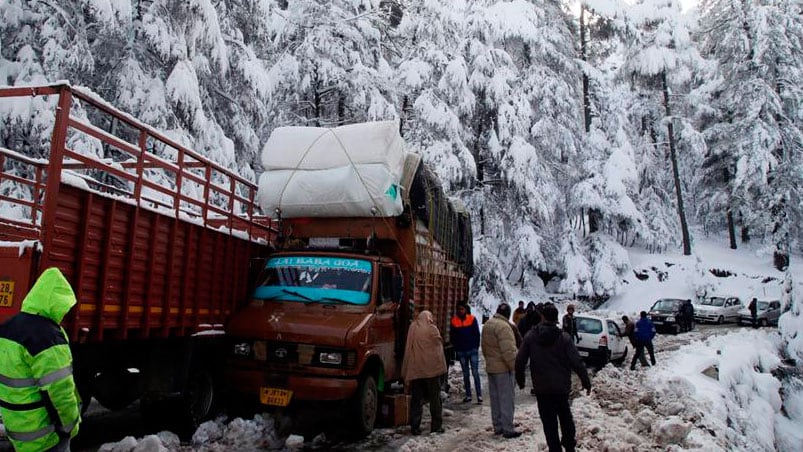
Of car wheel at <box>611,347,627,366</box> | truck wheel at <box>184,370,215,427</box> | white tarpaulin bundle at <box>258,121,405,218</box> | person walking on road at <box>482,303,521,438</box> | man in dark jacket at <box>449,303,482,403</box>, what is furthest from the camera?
car wheel at <box>611,347,627,366</box>

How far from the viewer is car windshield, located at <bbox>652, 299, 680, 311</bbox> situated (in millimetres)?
27406

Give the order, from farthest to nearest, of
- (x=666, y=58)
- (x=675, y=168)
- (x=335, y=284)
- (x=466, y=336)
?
1. (x=675, y=168)
2. (x=666, y=58)
3. (x=466, y=336)
4. (x=335, y=284)

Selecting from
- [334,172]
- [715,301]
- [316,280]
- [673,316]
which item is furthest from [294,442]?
[715,301]

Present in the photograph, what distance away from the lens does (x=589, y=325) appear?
1664 centimetres

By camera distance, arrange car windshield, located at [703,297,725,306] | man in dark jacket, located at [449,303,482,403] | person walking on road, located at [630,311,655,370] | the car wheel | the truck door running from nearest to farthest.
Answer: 1. the truck door
2. man in dark jacket, located at [449,303,482,403]
3. person walking on road, located at [630,311,655,370]
4. the car wheel
5. car windshield, located at [703,297,725,306]

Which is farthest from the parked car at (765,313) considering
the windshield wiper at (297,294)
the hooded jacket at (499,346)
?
the windshield wiper at (297,294)

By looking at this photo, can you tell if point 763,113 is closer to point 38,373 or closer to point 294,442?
point 294,442

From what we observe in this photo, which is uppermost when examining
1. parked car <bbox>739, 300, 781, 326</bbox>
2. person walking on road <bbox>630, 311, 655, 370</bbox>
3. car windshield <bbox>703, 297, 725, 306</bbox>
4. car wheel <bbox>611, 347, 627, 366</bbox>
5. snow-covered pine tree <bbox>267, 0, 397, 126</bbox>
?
snow-covered pine tree <bbox>267, 0, 397, 126</bbox>

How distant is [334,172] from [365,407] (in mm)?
3341

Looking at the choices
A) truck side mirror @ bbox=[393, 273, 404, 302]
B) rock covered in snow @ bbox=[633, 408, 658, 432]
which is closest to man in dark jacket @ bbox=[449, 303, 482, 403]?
truck side mirror @ bbox=[393, 273, 404, 302]

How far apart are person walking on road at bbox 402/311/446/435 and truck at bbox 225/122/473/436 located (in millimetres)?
417

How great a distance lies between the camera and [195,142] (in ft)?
44.3

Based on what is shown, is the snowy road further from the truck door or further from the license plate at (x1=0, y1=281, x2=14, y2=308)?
the license plate at (x1=0, y1=281, x2=14, y2=308)

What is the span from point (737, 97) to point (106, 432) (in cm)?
3924
